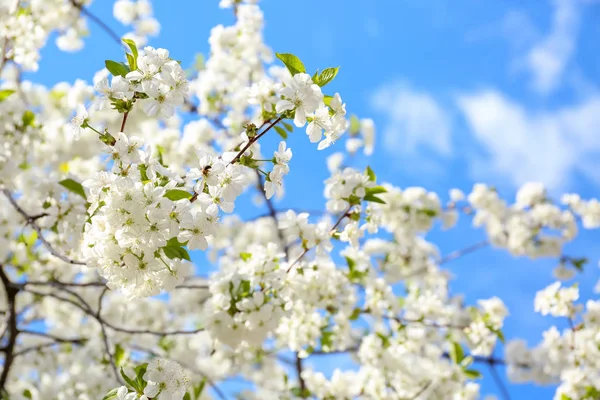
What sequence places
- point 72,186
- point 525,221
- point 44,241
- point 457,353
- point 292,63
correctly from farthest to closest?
point 525,221
point 457,353
point 72,186
point 44,241
point 292,63

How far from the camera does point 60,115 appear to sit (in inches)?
291

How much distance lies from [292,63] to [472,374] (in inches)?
141

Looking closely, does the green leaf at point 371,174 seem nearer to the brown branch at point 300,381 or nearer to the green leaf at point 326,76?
the green leaf at point 326,76

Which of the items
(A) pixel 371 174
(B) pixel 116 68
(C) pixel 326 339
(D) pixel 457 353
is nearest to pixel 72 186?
(B) pixel 116 68

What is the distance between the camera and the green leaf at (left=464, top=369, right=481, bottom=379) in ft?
15.3

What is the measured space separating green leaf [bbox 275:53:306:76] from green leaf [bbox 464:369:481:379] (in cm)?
351

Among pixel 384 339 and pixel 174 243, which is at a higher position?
pixel 384 339

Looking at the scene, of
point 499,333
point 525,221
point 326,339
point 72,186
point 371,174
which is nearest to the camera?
point 72,186

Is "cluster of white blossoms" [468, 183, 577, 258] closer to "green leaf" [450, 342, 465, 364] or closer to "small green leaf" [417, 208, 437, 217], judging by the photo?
"small green leaf" [417, 208, 437, 217]

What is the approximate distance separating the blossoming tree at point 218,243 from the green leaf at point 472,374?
2 cm

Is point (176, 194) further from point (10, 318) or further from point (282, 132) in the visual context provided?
point (10, 318)

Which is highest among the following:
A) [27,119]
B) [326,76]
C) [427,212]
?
[427,212]

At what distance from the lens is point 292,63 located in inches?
84.5

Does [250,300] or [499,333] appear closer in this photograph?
[250,300]
